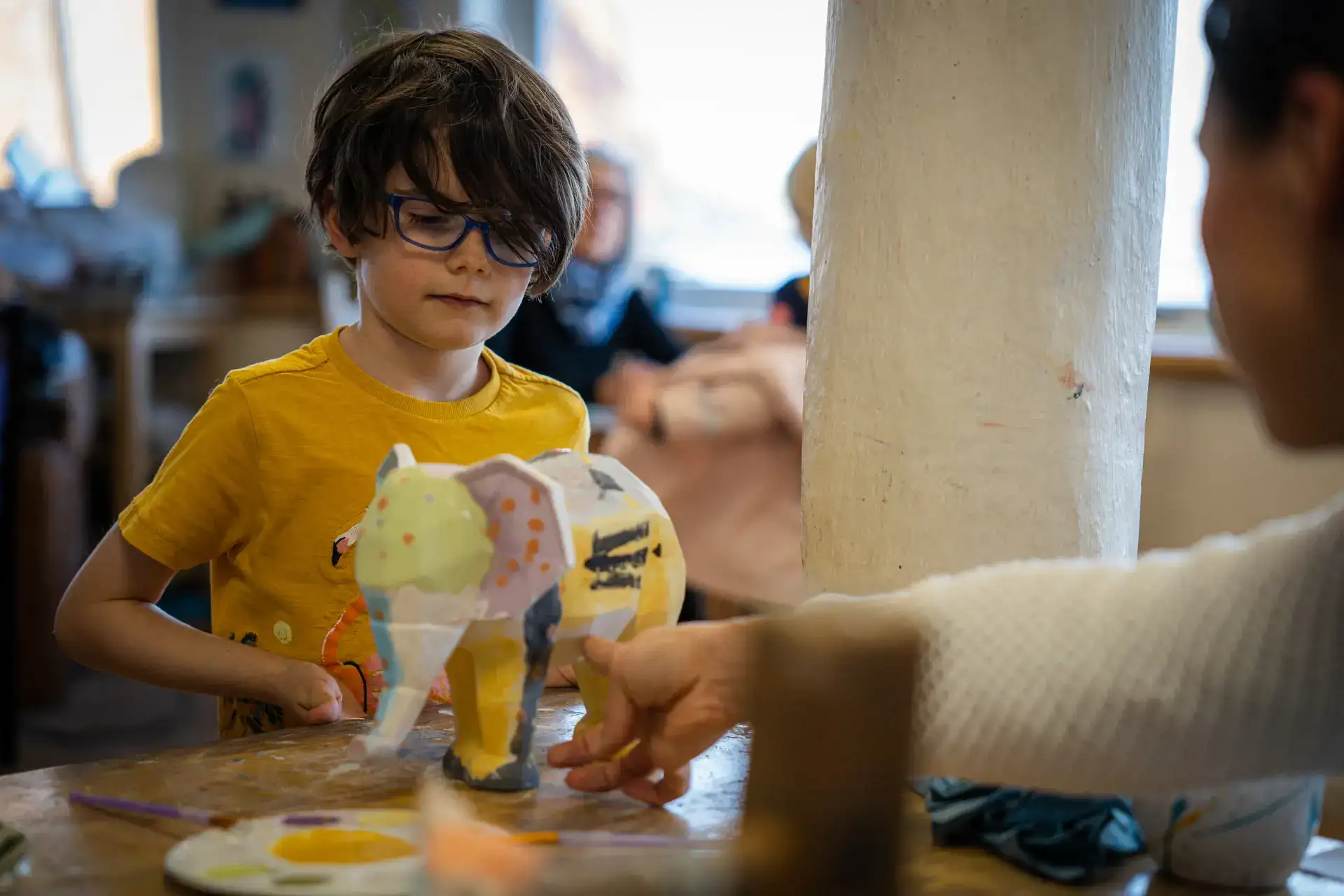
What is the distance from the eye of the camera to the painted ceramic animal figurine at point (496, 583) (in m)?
0.81

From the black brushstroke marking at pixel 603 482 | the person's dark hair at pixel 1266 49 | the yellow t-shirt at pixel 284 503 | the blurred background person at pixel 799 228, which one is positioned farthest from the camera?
the blurred background person at pixel 799 228

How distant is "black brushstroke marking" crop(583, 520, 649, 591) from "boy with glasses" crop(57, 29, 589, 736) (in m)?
0.30

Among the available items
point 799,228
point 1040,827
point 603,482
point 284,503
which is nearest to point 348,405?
point 284,503

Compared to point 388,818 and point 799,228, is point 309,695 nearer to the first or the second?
point 388,818

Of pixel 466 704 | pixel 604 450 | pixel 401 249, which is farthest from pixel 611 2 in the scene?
pixel 466 704

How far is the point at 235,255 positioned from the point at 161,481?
11.4ft

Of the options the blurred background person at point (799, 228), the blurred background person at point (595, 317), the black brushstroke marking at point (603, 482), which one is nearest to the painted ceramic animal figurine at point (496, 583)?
the black brushstroke marking at point (603, 482)

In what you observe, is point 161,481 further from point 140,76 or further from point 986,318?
point 140,76

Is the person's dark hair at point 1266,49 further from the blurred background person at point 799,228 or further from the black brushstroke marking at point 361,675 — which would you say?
the blurred background person at point 799,228

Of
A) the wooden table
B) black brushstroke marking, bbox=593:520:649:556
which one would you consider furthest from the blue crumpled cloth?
black brushstroke marking, bbox=593:520:649:556

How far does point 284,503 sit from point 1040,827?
69 cm

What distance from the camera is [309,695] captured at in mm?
1051

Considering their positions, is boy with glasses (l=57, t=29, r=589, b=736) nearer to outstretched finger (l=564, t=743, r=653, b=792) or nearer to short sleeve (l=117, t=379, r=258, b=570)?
short sleeve (l=117, t=379, r=258, b=570)

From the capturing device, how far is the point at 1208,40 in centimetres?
64
